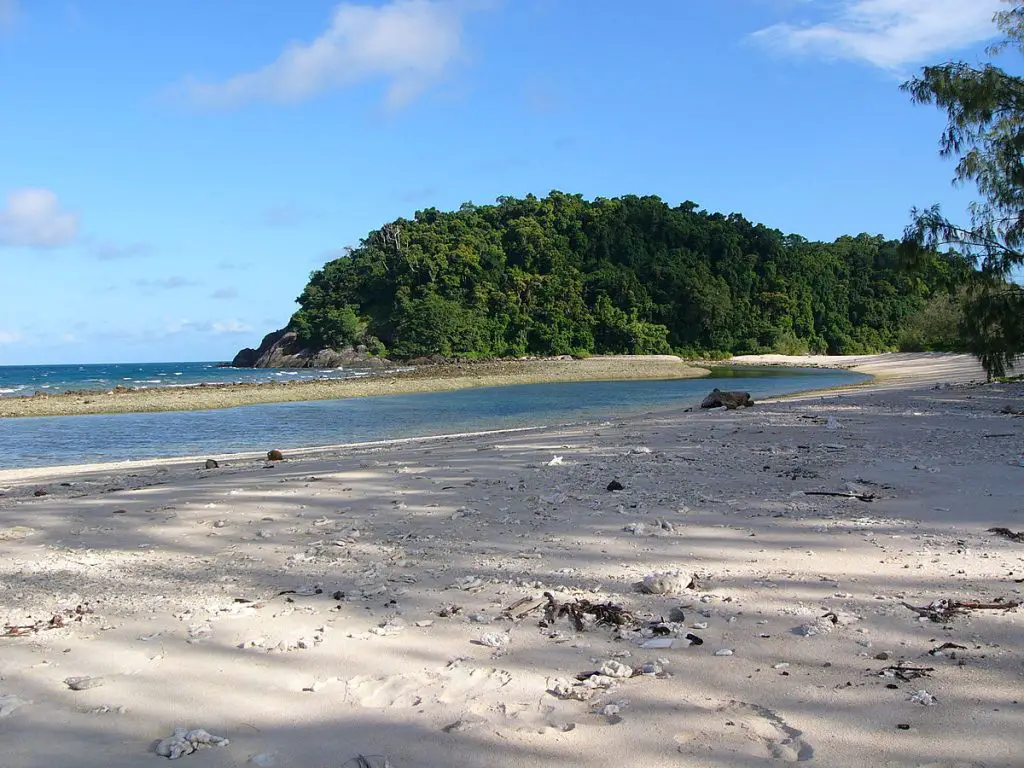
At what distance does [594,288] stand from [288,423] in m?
71.0

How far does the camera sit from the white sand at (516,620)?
262cm

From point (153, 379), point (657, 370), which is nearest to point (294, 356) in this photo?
point (153, 379)

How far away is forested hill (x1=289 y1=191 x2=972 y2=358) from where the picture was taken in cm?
8662

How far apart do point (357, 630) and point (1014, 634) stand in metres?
3.00

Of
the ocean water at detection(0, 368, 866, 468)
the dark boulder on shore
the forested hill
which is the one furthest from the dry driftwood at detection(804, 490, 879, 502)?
the forested hill

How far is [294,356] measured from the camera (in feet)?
308

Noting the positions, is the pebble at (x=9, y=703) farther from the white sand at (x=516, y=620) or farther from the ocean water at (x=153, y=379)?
the ocean water at (x=153, y=379)

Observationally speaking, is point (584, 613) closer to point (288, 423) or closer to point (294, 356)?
point (288, 423)

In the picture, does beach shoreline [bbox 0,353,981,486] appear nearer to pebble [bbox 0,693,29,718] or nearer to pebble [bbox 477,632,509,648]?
pebble [bbox 0,693,29,718]

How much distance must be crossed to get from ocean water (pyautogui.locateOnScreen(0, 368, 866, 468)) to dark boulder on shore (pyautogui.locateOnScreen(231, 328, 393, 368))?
47350 millimetres

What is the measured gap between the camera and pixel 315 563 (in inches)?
187

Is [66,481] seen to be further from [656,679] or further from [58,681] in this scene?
[656,679]

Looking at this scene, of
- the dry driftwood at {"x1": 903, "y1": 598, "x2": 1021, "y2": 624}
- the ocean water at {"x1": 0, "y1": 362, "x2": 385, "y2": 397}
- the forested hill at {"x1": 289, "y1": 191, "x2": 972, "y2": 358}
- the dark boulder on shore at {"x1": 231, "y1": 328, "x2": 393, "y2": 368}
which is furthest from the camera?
the forested hill at {"x1": 289, "y1": 191, "x2": 972, "y2": 358}

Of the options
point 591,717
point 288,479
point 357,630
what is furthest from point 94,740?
point 288,479
